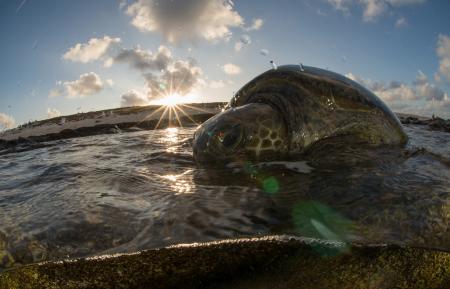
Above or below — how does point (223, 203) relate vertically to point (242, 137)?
below

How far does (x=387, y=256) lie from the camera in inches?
51.5

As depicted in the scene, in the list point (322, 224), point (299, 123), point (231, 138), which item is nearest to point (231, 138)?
point (231, 138)

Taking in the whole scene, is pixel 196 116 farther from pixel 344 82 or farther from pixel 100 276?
pixel 100 276

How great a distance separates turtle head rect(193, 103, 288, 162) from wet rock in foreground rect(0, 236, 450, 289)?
2068 millimetres

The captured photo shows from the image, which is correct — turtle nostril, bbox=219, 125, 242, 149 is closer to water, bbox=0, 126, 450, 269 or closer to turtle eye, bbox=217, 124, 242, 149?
turtle eye, bbox=217, 124, 242, 149

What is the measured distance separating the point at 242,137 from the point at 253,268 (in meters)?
2.13

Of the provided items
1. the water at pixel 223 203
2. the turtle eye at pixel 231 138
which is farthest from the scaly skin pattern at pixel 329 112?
the turtle eye at pixel 231 138

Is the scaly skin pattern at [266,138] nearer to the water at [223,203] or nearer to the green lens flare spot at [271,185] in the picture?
the water at [223,203]

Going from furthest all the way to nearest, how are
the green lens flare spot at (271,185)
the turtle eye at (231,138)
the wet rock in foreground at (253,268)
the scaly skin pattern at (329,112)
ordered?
the scaly skin pattern at (329,112), the turtle eye at (231,138), the green lens flare spot at (271,185), the wet rock in foreground at (253,268)

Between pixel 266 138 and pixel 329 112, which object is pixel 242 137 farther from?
pixel 329 112

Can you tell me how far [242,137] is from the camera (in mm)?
3406

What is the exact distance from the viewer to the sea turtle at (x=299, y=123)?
11.3 feet

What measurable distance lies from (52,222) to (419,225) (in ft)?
5.96

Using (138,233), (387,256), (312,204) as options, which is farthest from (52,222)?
(387,256)
